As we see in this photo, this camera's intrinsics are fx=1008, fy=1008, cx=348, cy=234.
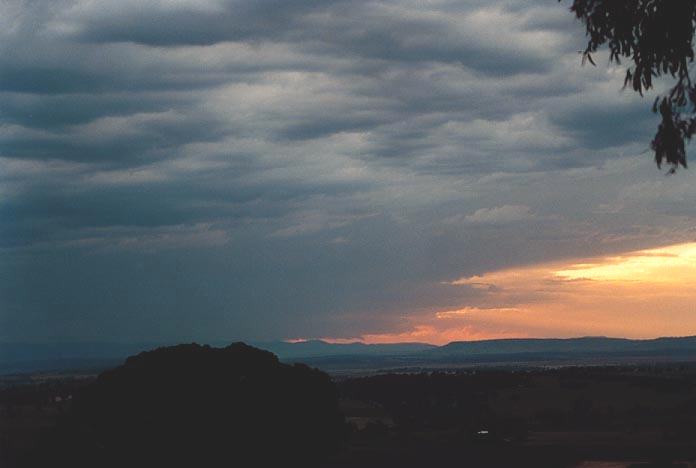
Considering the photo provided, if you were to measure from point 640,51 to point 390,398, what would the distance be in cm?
13548

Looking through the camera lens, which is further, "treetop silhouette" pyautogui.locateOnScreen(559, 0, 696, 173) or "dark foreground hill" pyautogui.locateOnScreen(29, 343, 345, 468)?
"dark foreground hill" pyautogui.locateOnScreen(29, 343, 345, 468)

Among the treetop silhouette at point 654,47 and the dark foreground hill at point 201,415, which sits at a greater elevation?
the treetop silhouette at point 654,47

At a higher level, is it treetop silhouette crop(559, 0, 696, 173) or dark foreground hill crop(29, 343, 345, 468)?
treetop silhouette crop(559, 0, 696, 173)

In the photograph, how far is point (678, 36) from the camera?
68.0ft

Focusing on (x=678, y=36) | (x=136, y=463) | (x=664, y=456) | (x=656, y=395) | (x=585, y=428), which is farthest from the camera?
(x=656, y=395)

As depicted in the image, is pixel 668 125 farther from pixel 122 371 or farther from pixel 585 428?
pixel 585 428

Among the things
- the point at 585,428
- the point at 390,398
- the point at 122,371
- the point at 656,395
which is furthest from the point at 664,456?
the point at 390,398

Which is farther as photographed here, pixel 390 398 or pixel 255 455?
pixel 390 398

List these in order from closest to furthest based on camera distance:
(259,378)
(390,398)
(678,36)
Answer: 1. (678,36)
2. (259,378)
3. (390,398)

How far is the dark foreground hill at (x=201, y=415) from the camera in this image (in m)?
50.8

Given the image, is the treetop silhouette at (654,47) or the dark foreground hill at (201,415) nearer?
the treetop silhouette at (654,47)

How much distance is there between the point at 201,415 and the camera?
51344 mm

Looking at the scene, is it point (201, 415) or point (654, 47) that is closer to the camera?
point (654, 47)

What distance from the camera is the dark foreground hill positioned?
50750mm
